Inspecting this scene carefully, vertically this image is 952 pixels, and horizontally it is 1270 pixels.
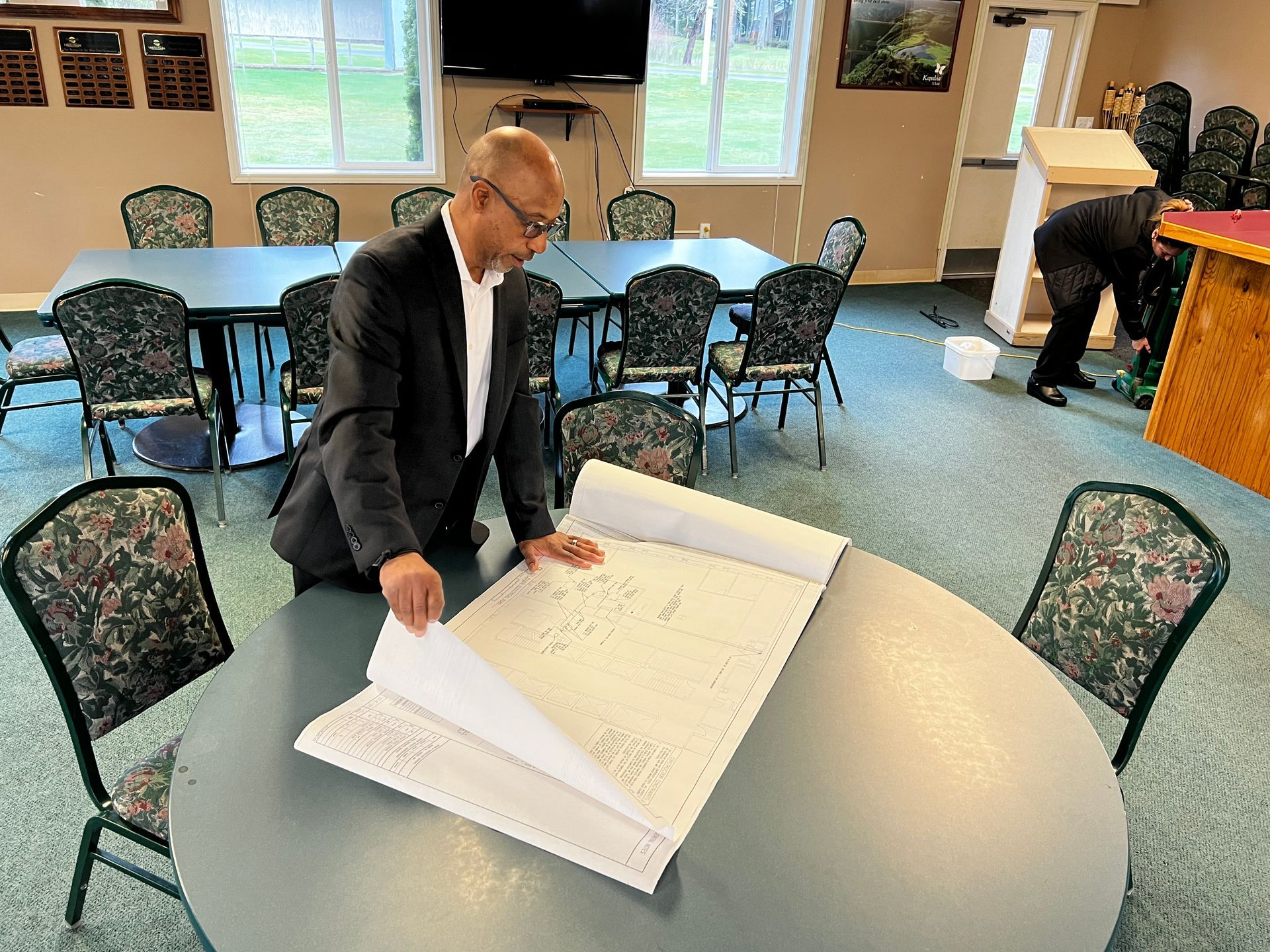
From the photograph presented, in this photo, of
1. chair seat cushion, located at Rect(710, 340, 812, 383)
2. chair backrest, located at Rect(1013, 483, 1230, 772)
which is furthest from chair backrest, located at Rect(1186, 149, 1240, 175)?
chair backrest, located at Rect(1013, 483, 1230, 772)

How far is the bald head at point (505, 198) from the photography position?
1.39m

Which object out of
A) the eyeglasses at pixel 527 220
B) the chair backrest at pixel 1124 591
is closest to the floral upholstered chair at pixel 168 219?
the eyeglasses at pixel 527 220

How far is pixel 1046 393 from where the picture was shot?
4.96 m

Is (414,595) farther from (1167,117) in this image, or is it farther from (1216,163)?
(1167,117)

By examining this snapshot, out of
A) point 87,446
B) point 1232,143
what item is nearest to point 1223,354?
point 87,446

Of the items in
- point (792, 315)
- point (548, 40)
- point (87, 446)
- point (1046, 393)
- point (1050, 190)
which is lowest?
point (1046, 393)

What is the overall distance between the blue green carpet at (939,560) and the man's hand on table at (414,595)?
1.07 metres

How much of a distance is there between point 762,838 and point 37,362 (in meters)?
3.62

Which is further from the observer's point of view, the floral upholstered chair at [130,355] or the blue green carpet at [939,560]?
the floral upholstered chair at [130,355]

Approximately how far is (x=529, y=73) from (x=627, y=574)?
5189 mm

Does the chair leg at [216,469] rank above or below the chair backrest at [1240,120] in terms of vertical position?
A: below

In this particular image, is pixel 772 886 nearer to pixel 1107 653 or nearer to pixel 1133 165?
pixel 1107 653

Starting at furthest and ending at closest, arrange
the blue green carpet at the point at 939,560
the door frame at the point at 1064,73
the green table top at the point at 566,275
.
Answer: the door frame at the point at 1064,73 < the green table top at the point at 566,275 < the blue green carpet at the point at 939,560

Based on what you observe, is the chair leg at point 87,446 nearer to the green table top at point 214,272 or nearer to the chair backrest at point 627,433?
the green table top at point 214,272
